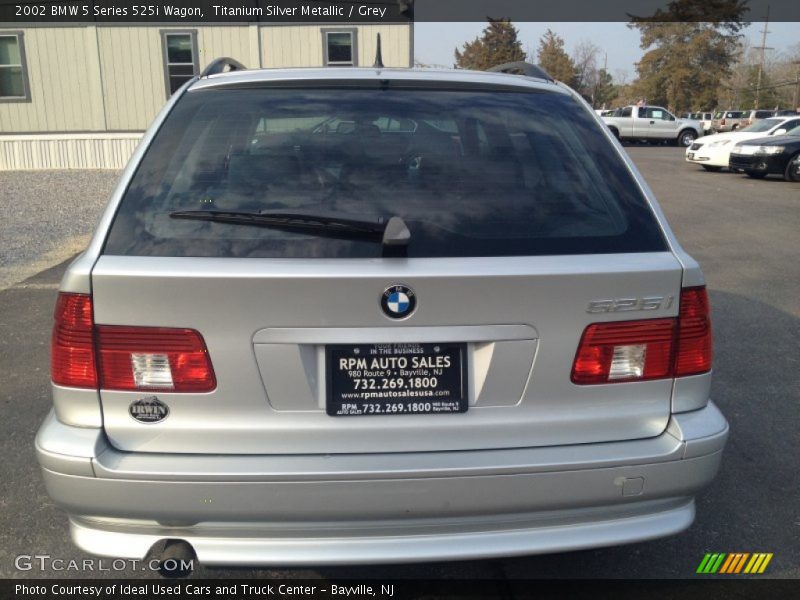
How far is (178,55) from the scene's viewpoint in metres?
17.0

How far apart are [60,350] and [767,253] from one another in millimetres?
8623

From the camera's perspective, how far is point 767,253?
8.72m

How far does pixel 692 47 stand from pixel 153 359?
61.6 metres

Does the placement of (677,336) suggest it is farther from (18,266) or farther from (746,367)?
(18,266)

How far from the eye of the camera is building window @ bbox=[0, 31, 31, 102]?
16.9 metres

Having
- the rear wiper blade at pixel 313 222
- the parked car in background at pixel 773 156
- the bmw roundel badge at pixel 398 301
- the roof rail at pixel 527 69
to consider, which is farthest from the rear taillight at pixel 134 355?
the parked car in background at pixel 773 156

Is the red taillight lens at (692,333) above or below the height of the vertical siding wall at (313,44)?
below

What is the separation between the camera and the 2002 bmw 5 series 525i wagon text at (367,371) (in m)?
2.02

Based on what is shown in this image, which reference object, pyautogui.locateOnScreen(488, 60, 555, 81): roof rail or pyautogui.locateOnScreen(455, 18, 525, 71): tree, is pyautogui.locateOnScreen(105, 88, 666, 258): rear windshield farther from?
pyautogui.locateOnScreen(455, 18, 525, 71): tree

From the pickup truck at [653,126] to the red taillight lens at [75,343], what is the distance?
33.9m

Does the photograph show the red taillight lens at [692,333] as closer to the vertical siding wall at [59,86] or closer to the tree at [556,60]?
the vertical siding wall at [59,86]

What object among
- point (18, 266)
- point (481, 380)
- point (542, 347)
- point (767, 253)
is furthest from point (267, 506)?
point (767, 253)

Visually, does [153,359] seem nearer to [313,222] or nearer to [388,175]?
[313,222]

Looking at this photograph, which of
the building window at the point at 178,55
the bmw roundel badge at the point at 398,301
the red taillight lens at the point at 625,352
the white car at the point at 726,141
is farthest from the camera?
the white car at the point at 726,141
